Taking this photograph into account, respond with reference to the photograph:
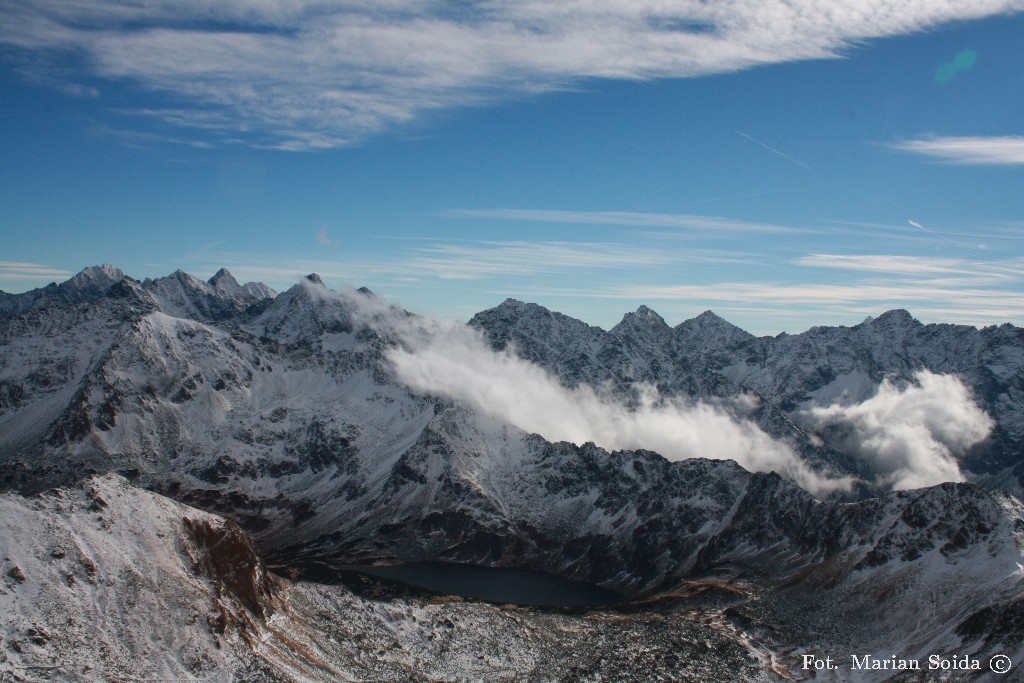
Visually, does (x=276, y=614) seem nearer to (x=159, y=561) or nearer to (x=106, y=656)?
(x=159, y=561)

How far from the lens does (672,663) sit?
15450 cm

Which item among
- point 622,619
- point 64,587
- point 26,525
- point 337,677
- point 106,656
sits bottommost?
point 622,619

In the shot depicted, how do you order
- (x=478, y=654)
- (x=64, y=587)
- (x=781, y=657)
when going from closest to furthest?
(x=64, y=587)
(x=478, y=654)
(x=781, y=657)

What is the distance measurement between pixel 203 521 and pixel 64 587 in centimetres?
2979

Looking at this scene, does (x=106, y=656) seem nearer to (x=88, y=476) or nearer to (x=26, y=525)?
(x=26, y=525)

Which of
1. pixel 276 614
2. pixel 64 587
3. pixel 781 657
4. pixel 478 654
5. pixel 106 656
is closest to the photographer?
pixel 106 656

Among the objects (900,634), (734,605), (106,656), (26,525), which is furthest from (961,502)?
(26,525)

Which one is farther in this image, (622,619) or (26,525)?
(622,619)

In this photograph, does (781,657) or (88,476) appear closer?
(88,476)

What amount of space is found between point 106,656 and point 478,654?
66179 mm

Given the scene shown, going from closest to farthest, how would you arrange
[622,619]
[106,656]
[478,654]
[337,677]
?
1. [106,656]
2. [337,677]
3. [478,654]
4. [622,619]

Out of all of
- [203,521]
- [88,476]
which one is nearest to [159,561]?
[203,521]

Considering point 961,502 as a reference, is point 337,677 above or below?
below

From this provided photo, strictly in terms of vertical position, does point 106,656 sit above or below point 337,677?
above
